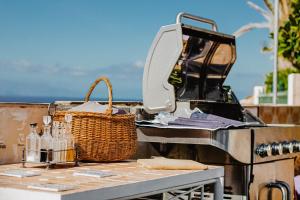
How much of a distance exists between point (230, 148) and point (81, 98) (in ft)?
4.18

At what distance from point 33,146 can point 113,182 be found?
1.92 ft

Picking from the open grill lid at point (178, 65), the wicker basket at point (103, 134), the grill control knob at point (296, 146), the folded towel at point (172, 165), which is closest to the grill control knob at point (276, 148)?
the grill control knob at point (296, 146)

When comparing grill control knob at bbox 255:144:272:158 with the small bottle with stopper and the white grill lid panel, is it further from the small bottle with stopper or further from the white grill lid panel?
the small bottle with stopper

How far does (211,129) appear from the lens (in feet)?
11.1

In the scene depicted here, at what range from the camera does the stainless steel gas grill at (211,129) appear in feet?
11.5

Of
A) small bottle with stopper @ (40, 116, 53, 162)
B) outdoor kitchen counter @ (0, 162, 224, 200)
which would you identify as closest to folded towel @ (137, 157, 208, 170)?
outdoor kitchen counter @ (0, 162, 224, 200)

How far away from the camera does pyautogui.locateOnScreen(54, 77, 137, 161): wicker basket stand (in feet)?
10.6

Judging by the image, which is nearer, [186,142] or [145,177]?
[145,177]

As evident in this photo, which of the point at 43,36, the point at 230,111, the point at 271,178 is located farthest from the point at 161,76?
the point at 43,36

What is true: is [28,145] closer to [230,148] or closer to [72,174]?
[72,174]

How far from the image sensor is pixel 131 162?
133 inches

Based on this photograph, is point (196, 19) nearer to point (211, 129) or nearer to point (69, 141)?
point (211, 129)

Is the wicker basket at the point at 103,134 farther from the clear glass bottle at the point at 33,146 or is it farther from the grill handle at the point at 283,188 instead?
the grill handle at the point at 283,188

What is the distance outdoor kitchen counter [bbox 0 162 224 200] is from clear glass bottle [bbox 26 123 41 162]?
5 cm
